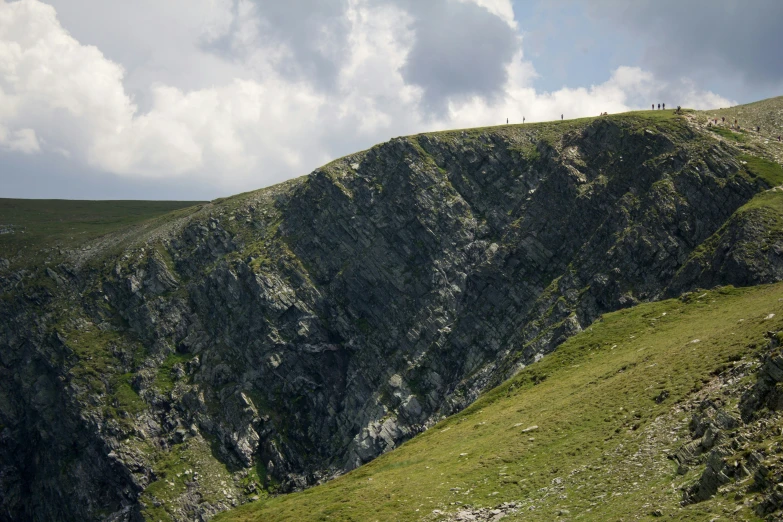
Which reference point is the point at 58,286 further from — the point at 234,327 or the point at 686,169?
the point at 686,169

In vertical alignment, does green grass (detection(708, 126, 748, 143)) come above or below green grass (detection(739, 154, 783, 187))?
above

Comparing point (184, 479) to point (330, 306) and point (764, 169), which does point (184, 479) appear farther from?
point (764, 169)

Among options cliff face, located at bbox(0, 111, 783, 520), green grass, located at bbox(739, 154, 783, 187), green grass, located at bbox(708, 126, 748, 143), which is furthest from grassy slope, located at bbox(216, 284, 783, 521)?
green grass, located at bbox(708, 126, 748, 143)

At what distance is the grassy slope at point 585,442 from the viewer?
3312 centimetres

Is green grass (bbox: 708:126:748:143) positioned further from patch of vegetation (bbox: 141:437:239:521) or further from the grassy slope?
patch of vegetation (bbox: 141:437:239:521)

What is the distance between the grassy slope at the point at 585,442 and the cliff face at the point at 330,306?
26752 millimetres

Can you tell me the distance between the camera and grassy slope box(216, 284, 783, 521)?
3312cm

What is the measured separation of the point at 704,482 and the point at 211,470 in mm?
114439

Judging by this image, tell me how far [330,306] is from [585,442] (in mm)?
103264

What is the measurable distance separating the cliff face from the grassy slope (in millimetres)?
26752

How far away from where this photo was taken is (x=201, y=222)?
165375mm

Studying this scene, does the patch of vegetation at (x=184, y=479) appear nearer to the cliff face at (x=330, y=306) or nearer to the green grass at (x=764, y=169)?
the cliff face at (x=330, y=306)

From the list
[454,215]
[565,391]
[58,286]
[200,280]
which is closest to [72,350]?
[58,286]

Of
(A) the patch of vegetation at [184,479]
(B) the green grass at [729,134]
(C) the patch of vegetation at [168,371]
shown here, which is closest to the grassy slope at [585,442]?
(B) the green grass at [729,134]
